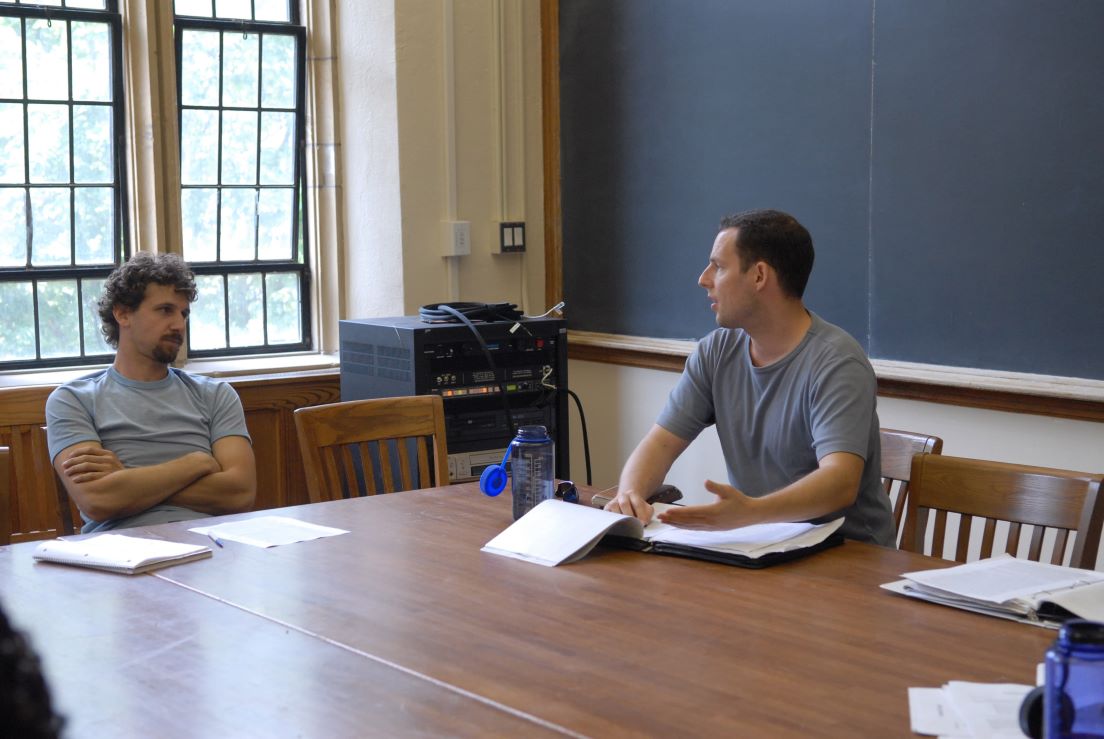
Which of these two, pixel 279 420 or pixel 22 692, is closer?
pixel 22 692

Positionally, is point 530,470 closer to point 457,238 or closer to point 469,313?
point 469,313

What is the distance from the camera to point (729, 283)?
2723 millimetres

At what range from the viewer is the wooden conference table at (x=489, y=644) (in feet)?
4.86

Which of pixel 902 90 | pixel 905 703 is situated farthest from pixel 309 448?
pixel 902 90

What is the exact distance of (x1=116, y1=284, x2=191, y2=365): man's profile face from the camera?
3191 millimetres

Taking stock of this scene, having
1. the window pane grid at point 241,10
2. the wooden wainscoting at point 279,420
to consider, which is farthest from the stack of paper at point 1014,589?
the window pane grid at point 241,10

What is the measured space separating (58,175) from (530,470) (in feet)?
8.58

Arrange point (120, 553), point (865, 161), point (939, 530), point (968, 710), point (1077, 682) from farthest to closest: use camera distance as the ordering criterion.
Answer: point (865, 161) → point (939, 530) → point (120, 553) → point (968, 710) → point (1077, 682)

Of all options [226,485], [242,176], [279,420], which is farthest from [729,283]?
[242,176]

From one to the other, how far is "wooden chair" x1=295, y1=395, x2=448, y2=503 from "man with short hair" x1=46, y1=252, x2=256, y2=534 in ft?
1.04

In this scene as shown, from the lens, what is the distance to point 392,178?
14.8 ft

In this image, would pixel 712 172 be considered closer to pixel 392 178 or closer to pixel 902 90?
pixel 902 90

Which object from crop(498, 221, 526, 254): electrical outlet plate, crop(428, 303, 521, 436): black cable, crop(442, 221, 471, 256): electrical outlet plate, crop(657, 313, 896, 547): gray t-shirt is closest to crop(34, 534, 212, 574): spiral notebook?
crop(657, 313, 896, 547): gray t-shirt

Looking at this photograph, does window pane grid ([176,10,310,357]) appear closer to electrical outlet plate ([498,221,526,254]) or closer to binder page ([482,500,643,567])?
electrical outlet plate ([498,221,526,254])
